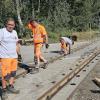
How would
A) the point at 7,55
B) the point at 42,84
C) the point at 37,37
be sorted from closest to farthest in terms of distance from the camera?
the point at 7,55 → the point at 42,84 → the point at 37,37

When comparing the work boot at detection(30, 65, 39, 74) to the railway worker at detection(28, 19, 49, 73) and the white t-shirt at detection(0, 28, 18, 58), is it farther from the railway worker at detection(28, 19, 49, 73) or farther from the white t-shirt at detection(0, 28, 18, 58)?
the white t-shirt at detection(0, 28, 18, 58)

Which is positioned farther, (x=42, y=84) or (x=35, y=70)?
(x=35, y=70)

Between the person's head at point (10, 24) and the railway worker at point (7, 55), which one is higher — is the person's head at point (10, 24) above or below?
above

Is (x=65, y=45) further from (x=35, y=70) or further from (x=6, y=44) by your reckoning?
(x=6, y=44)

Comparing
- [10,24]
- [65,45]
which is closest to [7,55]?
[10,24]

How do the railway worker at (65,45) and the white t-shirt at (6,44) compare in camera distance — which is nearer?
the white t-shirt at (6,44)

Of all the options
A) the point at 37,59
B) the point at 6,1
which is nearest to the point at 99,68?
the point at 37,59

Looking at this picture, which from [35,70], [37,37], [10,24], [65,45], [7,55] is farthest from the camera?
[65,45]

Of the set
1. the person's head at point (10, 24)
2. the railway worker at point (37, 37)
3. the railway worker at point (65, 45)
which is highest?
the person's head at point (10, 24)

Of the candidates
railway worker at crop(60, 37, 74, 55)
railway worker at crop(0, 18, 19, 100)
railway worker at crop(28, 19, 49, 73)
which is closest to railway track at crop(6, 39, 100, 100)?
railway worker at crop(0, 18, 19, 100)

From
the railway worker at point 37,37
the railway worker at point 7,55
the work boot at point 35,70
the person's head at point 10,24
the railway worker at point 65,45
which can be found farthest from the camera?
the railway worker at point 65,45

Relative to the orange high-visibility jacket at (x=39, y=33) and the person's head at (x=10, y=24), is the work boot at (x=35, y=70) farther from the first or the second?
the person's head at (x=10, y=24)

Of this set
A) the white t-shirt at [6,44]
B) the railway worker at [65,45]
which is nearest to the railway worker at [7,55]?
the white t-shirt at [6,44]

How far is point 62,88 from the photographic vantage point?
9922 mm
